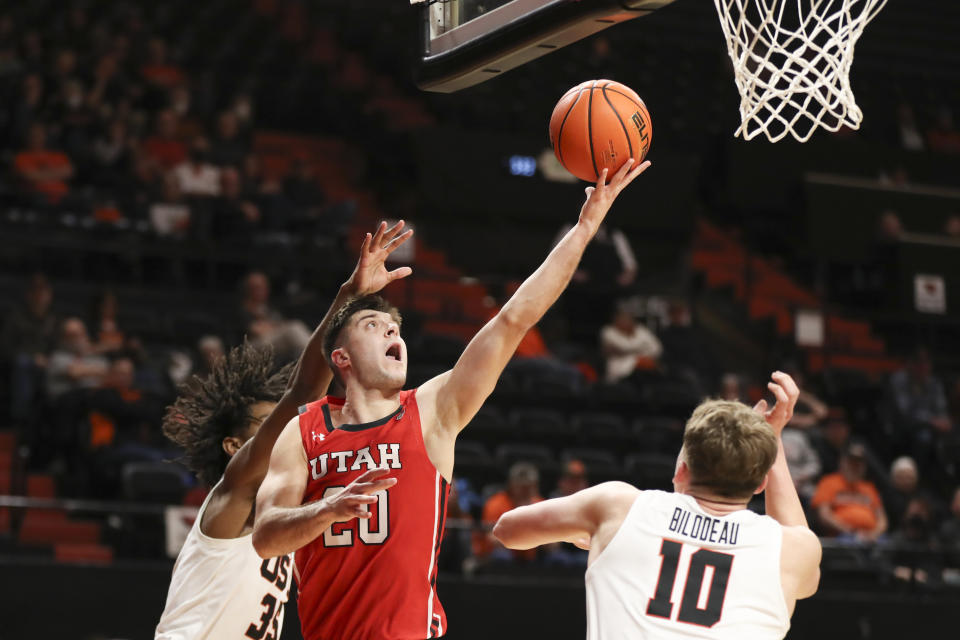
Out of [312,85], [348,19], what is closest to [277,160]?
[312,85]

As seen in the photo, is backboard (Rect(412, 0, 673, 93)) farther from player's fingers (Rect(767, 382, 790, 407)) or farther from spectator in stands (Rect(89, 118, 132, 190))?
spectator in stands (Rect(89, 118, 132, 190))

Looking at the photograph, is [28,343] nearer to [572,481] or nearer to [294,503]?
[572,481]

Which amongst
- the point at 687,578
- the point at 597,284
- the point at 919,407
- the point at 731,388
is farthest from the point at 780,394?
the point at 919,407

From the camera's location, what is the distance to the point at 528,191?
13570 millimetres

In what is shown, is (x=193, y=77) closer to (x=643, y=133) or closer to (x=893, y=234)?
(x=893, y=234)

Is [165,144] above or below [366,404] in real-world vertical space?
above

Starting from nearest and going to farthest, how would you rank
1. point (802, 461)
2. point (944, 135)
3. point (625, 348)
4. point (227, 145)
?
point (802, 461) < point (625, 348) < point (227, 145) < point (944, 135)

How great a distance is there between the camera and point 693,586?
287 cm

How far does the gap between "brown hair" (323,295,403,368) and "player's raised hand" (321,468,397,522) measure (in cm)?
73

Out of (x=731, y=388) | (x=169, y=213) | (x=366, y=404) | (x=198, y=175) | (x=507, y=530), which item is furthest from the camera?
(x=198, y=175)

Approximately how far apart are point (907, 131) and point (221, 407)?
12889 mm

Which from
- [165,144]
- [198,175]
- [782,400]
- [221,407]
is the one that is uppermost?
[165,144]

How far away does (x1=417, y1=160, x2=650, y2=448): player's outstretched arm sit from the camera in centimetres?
340

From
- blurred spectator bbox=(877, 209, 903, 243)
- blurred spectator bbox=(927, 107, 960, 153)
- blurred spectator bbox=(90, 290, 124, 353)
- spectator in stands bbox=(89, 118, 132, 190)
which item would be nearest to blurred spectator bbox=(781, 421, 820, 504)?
blurred spectator bbox=(877, 209, 903, 243)
